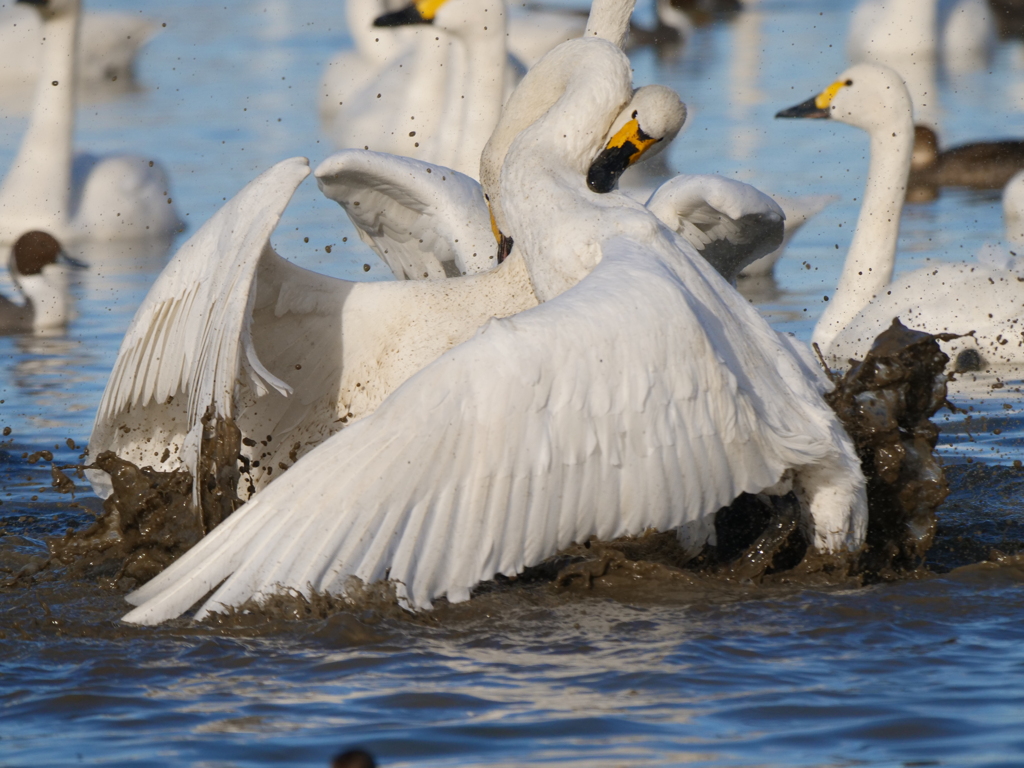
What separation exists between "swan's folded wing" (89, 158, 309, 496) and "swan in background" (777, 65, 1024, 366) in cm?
483

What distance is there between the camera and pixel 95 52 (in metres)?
22.0

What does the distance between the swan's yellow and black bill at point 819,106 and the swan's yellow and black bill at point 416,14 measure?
277cm

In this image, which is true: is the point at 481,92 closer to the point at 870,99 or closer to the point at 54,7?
the point at 870,99

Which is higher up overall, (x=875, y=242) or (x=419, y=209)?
(x=875, y=242)

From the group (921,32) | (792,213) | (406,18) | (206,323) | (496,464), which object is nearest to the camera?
(496,464)

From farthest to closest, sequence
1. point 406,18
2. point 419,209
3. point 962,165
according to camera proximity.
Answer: point 962,165 < point 406,18 < point 419,209

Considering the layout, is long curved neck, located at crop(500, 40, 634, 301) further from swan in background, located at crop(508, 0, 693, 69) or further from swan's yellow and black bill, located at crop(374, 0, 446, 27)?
swan in background, located at crop(508, 0, 693, 69)

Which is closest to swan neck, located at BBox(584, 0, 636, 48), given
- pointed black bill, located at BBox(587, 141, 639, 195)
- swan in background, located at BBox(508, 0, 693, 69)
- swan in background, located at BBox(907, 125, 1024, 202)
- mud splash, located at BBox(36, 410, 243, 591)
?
pointed black bill, located at BBox(587, 141, 639, 195)

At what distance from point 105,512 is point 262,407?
2.60ft

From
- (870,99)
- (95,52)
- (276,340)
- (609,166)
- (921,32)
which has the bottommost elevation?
(276,340)

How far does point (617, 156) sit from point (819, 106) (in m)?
6.27

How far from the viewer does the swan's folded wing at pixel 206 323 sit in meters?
6.03

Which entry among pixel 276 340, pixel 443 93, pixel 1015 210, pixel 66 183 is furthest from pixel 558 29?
pixel 276 340

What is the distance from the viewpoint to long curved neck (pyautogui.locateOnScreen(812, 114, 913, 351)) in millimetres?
11086
